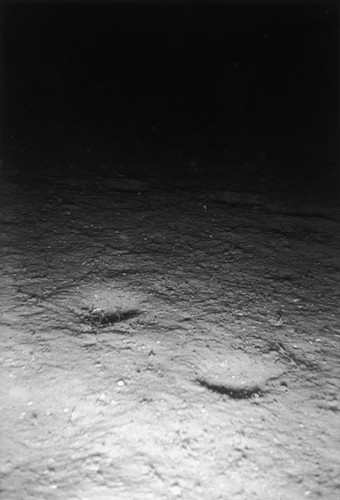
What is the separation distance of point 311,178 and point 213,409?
3079 mm

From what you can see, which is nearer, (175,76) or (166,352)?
(166,352)

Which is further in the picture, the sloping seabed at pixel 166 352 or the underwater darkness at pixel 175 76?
the underwater darkness at pixel 175 76

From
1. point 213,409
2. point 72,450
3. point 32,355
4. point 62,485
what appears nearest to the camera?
point 62,485

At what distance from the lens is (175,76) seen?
742 cm

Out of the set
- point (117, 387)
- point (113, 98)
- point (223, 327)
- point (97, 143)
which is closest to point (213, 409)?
point (117, 387)

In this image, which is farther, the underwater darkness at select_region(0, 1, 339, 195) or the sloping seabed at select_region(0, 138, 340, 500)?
the underwater darkness at select_region(0, 1, 339, 195)

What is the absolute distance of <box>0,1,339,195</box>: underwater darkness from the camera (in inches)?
208

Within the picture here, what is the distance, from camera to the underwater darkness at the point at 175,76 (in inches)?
208

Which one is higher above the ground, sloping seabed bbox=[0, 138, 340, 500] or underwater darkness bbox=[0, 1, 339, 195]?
underwater darkness bbox=[0, 1, 339, 195]

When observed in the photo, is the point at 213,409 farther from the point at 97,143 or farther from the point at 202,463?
the point at 97,143

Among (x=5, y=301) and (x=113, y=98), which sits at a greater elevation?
(x=113, y=98)

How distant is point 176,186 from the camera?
3760 mm

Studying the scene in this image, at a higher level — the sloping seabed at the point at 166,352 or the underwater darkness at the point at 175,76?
the underwater darkness at the point at 175,76

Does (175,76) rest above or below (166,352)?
above
